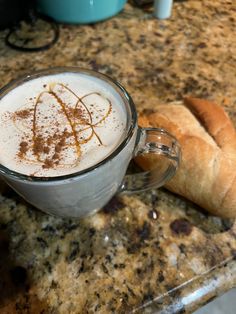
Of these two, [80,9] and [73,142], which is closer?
[73,142]

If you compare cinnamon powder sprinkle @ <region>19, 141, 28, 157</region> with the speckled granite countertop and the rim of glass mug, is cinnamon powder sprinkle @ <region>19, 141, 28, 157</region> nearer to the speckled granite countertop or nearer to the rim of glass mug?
the rim of glass mug

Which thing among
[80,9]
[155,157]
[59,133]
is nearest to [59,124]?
[59,133]

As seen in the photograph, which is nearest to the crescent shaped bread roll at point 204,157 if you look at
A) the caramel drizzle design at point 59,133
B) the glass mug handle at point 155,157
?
the glass mug handle at point 155,157

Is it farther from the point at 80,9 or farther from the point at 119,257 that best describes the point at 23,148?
the point at 80,9

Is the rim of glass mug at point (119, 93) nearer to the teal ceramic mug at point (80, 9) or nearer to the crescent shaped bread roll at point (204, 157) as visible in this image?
the crescent shaped bread roll at point (204, 157)

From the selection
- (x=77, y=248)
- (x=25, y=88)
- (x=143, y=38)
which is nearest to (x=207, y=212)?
(x=77, y=248)

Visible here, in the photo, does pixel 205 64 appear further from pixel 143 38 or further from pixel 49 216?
pixel 49 216
